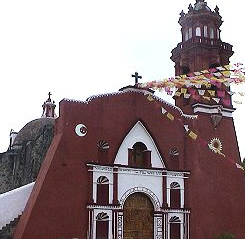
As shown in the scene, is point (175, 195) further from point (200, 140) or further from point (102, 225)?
point (102, 225)

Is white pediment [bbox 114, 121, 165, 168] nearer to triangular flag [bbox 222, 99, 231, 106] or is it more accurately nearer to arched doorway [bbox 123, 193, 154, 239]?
arched doorway [bbox 123, 193, 154, 239]

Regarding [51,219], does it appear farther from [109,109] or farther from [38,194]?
[109,109]

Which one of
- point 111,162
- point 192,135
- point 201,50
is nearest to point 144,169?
point 111,162

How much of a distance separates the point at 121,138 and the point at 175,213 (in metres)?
3.59

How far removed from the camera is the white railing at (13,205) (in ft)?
57.7

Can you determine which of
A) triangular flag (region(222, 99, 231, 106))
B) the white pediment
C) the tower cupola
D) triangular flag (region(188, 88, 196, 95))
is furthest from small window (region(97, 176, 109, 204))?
the tower cupola

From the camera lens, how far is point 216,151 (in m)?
20.3

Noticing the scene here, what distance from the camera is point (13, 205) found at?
18203 millimetres

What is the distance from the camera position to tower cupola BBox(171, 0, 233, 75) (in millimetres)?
21969

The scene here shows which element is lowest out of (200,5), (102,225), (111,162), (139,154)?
(102,225)

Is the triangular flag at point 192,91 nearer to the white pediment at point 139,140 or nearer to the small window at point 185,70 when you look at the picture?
the small window at point 185,70

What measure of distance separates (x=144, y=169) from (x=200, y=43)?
257 inches

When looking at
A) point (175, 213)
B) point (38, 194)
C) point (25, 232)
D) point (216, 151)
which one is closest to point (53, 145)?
point (38, 194)

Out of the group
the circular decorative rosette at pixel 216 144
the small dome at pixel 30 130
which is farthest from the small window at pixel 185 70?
the small dome at pixel 30 130
